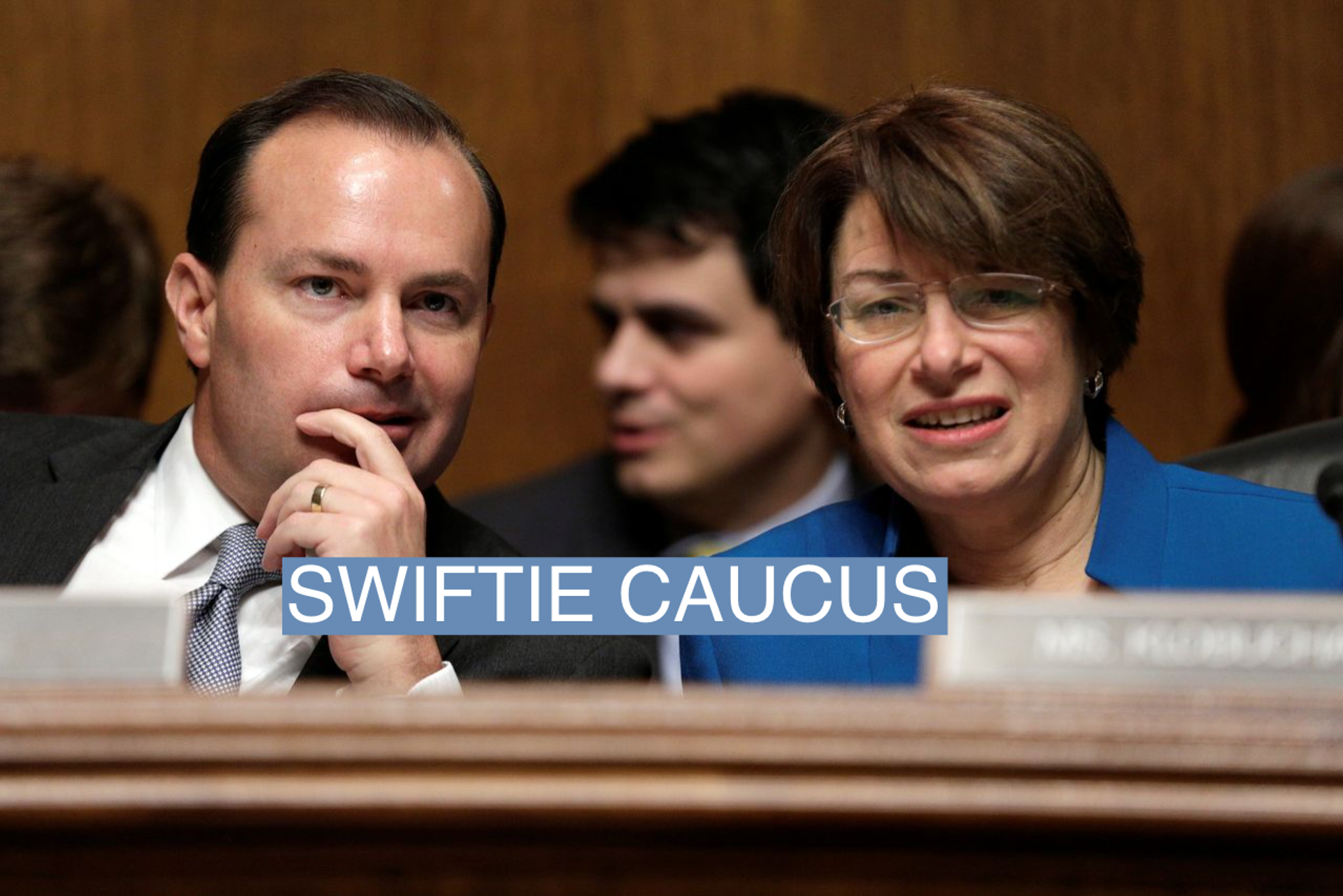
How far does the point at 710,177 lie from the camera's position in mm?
2602

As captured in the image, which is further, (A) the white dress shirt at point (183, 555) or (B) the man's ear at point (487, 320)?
(B) the man's ear at point (487, 320)

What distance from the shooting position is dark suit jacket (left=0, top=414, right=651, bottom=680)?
4.83 feet

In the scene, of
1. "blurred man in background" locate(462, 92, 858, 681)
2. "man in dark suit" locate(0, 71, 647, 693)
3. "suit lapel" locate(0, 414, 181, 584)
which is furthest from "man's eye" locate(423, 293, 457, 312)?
"blurred man in background" locate(462, 92, 858, 681)

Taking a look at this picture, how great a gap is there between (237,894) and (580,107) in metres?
2.58

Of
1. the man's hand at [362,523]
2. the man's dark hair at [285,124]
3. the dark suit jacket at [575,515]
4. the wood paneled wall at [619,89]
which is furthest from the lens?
the wood paneled wall at [619,89]

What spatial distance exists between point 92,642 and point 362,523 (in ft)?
1.98

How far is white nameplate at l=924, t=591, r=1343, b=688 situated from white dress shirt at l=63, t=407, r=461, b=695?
0.89 m

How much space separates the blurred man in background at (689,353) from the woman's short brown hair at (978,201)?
1.01m

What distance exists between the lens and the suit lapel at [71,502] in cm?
147

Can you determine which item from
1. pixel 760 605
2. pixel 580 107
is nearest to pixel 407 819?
pixel 760 605

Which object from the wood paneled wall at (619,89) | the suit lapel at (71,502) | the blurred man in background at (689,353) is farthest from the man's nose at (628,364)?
the suit lapel at (71,502)

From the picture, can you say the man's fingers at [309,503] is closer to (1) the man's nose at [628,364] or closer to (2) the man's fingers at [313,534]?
(2) the man's fingers at [313,534]

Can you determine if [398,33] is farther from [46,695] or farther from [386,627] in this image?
[46,695]

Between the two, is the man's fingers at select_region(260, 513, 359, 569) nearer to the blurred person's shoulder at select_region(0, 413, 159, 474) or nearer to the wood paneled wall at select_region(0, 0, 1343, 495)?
the blurred person's shoulder at select_region(0, 413, 159, 474)
